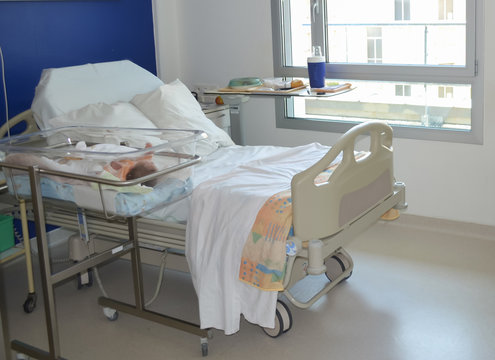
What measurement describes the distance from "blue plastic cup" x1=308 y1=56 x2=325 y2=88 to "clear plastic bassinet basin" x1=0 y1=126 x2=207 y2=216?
1380 millimetres

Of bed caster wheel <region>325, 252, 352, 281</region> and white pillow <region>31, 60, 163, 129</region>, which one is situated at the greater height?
white pillow <region>31, 60, 163, 129</region>

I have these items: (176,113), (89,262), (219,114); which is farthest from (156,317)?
(219,114)

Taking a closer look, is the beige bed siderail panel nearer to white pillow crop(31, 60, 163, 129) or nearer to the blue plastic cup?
the blue plastic cup

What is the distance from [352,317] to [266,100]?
79.3 inches

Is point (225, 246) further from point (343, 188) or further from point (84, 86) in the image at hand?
point (84, 86)

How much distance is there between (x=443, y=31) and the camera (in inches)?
155

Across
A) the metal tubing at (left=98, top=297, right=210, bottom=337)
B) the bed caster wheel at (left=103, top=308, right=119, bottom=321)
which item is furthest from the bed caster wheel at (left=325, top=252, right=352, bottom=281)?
the bed caster wheel at (left=103, top=308, right=119, bottom=321)

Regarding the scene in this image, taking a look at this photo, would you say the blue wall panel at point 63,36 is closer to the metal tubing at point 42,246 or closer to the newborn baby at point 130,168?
the metal tubing at point 42,246

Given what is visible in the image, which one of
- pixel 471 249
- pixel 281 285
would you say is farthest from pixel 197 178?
pixel 471 249

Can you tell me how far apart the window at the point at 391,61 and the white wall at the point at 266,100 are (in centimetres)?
7

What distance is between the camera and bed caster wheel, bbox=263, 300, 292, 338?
2857 millimetres

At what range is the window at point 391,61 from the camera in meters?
3.90

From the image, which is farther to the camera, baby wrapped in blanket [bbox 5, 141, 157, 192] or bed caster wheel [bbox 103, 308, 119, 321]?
bed caster wheel [bbox 103, 308, 119, 321]

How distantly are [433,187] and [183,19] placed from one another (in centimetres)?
218
